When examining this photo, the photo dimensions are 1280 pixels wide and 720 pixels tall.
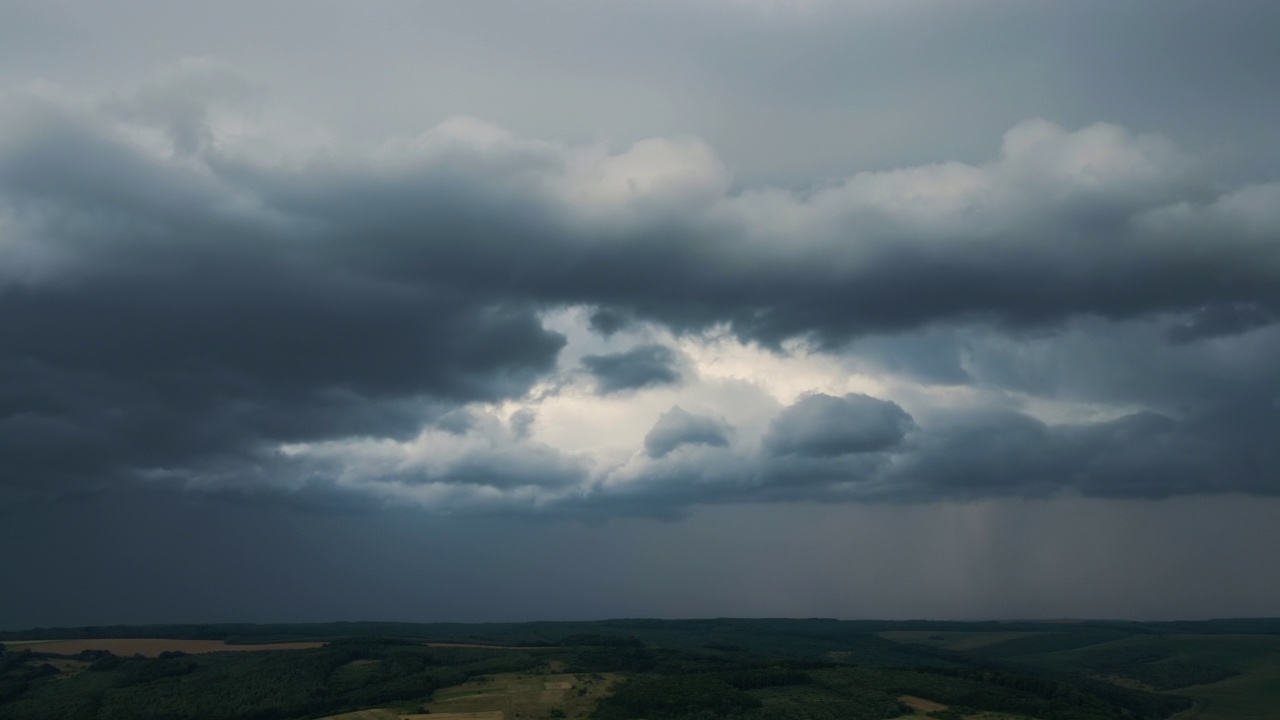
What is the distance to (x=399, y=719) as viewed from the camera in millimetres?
186625

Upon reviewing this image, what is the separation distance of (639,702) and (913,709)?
184 feet

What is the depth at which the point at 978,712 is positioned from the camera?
19275 cm

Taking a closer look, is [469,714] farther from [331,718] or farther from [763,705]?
[763,705]

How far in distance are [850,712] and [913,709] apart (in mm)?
15560

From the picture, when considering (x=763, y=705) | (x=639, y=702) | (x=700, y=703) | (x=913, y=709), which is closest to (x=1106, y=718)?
(x=913, y=709)

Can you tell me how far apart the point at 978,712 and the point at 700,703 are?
56.9 m

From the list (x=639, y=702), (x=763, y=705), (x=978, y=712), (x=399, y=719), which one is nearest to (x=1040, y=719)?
(x=978, y=712)

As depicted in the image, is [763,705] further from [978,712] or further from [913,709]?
[978,712]

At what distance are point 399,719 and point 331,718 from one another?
13.5 m

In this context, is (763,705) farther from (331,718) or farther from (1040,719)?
(331,718)

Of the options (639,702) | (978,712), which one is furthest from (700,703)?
(978,712)

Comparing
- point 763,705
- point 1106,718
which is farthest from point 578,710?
point 1106,718

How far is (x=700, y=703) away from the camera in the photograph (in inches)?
7623

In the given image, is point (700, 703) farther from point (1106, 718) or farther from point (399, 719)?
→ point (1106, 718)
